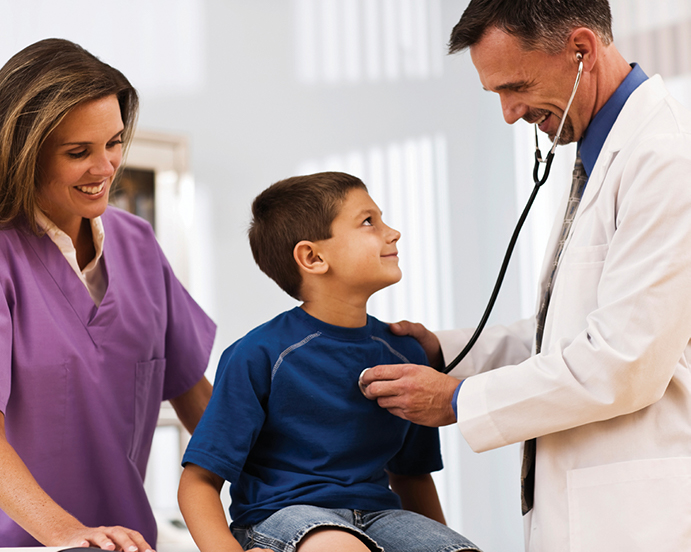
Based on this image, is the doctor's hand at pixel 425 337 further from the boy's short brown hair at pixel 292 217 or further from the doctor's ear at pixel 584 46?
the doctor's ear at pixel 584 46

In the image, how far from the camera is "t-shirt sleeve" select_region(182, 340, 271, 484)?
1.12 m

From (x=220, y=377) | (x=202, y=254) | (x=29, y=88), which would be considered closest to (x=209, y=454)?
(x=220, y=377)

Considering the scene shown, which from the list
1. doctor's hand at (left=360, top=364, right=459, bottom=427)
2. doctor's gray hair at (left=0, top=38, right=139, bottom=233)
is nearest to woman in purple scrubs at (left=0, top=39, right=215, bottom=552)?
doctor's gray hair at (left=0, top=38, right=139, bottom=233)

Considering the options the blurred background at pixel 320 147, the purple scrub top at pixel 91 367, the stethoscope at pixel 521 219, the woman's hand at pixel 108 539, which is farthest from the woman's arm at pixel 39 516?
the blurred background at pixel 320 147

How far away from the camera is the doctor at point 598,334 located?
3.32 ft

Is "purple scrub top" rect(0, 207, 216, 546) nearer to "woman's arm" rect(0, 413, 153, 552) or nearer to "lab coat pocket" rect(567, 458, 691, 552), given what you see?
"woman's arm" rect(0, 413, 153, 552)

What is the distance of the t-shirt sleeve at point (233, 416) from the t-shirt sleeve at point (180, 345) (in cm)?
29

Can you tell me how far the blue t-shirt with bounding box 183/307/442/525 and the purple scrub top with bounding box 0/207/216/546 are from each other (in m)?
0.25

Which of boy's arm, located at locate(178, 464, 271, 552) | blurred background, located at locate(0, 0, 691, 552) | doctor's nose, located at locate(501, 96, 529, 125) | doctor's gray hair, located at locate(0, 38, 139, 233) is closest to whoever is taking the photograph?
boy's arm, located at locate(178, 464, 271, 552)

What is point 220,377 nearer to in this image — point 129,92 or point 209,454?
point 209,454

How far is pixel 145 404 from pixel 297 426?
38cm

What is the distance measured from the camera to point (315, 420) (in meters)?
1.20

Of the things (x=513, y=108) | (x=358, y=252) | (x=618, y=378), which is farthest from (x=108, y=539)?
(x=513, y=108)

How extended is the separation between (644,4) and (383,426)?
1.83 metres
